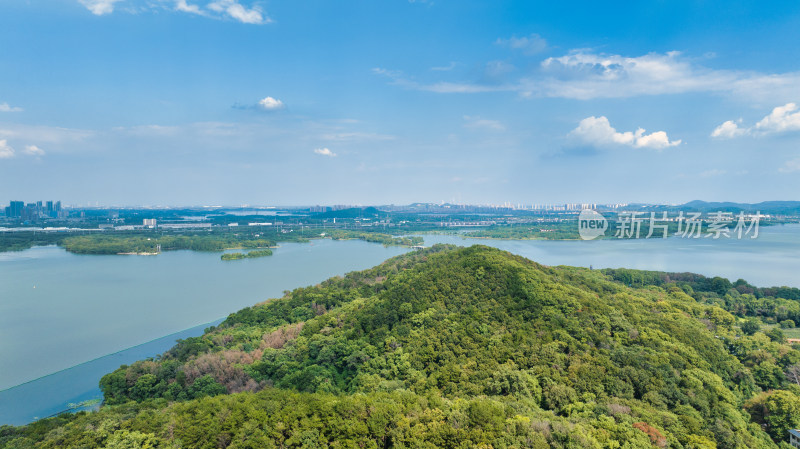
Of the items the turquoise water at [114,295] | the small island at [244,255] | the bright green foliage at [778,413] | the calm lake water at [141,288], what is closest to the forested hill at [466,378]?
the bright green foliage at [778,413]

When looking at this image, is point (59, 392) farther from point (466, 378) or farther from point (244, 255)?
point (244, 255)

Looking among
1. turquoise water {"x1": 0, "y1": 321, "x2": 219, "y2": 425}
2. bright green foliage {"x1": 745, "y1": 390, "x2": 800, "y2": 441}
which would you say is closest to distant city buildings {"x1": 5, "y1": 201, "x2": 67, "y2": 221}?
turquoise water {"x1": 0, "y1": 321, "x2": 219, "y2": 425}

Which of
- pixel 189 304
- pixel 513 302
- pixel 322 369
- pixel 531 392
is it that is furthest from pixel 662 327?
pixel 189 304

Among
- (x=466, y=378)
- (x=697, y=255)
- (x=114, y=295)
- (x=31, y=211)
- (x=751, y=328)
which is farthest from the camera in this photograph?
(x=31, y=211)

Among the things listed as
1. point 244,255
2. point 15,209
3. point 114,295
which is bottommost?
point 114,295

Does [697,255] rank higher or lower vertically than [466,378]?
lower

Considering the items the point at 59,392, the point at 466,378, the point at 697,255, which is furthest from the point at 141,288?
the point at 697,255
